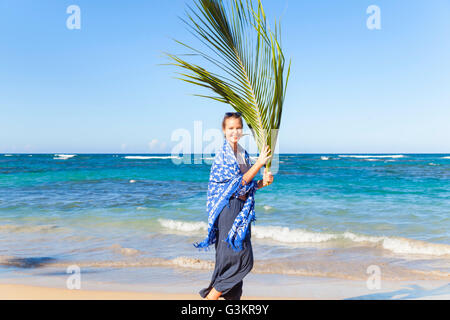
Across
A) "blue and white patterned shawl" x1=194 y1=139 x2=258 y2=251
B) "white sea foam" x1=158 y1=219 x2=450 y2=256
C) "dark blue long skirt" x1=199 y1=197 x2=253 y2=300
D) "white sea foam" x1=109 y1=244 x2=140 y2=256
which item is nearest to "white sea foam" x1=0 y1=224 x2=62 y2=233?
"white sea foam" x1=109 y1=244 x2=140 y2=256

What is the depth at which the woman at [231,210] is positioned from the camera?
9.72 feet

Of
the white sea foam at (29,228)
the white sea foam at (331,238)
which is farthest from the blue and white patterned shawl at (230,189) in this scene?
the white sea foam at (29,228)

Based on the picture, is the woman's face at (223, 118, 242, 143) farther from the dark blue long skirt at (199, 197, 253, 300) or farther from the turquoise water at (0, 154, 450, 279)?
the turquoise water at (0, 154, 450, 279)

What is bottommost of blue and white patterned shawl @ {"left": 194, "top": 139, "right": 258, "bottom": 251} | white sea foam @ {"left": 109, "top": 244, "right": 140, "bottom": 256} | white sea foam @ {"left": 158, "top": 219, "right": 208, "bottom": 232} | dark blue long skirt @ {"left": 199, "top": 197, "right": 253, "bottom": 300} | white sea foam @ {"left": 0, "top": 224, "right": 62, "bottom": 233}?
white sea foam @ {"left": 158, "top": 219, "right": 208, "bottom": 232}

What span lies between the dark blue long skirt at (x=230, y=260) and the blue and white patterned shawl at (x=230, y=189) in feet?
0.17

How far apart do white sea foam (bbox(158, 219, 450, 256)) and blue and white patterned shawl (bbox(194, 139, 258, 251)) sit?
4.54m

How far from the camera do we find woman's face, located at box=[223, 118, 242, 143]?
9.71 feet

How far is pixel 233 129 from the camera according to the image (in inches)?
117

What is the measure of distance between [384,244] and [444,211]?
16.1 ft

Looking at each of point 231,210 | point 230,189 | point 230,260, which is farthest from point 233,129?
point 230,260

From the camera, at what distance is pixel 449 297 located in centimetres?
423

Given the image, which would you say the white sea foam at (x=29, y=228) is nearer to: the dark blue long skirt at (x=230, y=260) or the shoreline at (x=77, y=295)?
the shoreline at (x=77, y=295)
